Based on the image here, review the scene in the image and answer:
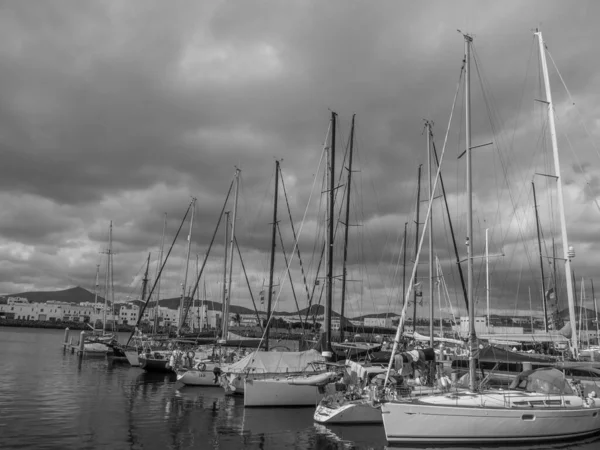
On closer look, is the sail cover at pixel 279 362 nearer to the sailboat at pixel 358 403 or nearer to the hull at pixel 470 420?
the sailboat at pixel 358 403

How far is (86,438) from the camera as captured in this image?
17.5m

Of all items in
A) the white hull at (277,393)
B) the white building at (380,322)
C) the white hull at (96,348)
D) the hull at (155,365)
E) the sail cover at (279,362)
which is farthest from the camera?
the white hull at (96,348)

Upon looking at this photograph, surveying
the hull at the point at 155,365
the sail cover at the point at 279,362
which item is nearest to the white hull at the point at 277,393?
the sail cover at the point at 279,362

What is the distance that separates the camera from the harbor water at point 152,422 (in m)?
17.5

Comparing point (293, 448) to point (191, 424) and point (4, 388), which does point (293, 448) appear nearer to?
point (191, 424)

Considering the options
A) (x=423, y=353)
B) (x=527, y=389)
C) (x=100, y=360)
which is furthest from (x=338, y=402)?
(x=100, y=360)

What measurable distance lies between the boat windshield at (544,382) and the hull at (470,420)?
1519mm

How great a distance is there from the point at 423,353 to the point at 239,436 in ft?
31.7

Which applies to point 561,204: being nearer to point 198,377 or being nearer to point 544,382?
point 544,382

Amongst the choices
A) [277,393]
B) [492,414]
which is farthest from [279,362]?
[492,414]

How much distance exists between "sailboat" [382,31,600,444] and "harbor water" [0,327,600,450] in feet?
3.22

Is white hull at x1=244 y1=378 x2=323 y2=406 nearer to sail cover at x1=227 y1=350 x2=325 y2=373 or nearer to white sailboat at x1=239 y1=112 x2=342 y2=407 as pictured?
white sailboat at x1=239 y1=112 x2=342 y2=407

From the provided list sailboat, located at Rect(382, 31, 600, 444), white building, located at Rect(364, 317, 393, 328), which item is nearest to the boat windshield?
sailboat, located at Rect(382, 31, 600, 444)

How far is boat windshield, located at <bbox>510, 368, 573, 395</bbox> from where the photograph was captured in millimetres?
19547
